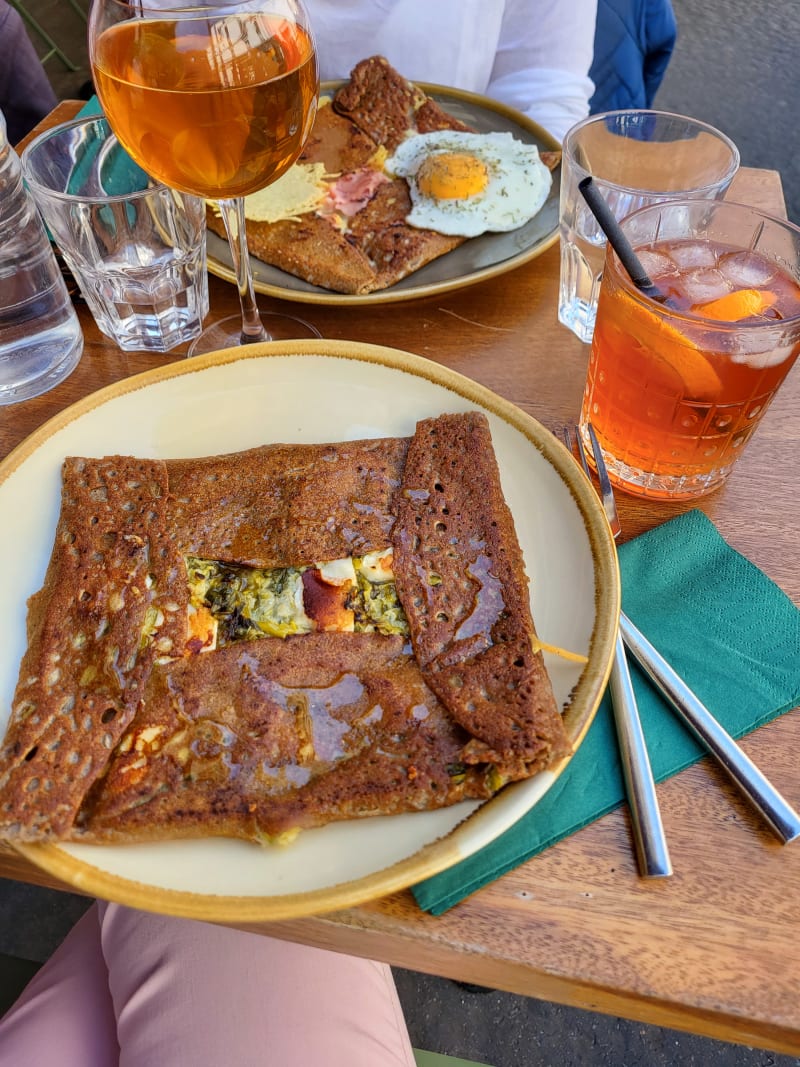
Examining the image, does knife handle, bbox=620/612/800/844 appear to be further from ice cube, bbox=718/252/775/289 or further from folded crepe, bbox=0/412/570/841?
ice cube, bbox=718/252/775/289

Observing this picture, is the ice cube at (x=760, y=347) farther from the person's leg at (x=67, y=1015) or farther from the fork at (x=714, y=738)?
the person's leg at (x=67, y=1015)

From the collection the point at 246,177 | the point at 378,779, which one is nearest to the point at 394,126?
the point at 246,177

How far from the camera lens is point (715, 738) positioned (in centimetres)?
75

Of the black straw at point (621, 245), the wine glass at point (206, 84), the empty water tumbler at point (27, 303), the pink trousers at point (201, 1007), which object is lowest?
the pink trousers at point (201, 1007)

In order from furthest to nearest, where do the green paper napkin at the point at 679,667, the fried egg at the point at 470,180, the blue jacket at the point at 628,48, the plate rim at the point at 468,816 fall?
the blue jacket at the point at 628,48, the fried egg at the point at 470,180, the green paper napkin at the point at 679,667, the plate rim at the point at 468,816

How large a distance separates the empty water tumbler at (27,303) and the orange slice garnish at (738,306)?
2.83 ft

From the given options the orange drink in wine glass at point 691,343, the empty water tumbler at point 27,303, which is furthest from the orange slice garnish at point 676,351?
the empty water tumbler at point 27,303

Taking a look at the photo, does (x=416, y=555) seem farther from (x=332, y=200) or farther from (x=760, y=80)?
(x=760, y=80)

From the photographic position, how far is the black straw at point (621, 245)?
0.86 metres

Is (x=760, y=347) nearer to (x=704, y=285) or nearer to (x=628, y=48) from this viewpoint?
(x=704, y=285)

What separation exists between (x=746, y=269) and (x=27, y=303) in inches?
37.2

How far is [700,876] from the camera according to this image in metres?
0.69

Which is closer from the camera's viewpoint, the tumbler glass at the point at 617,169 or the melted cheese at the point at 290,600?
the melted cheese at the point at 290,600

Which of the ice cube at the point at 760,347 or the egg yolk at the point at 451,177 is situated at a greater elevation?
the ice cube at the point at 760,347
